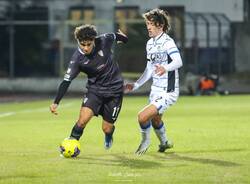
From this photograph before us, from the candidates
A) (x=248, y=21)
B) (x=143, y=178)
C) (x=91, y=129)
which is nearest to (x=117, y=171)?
(x=143, y=178)

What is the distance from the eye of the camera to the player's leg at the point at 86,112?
12.0 meters

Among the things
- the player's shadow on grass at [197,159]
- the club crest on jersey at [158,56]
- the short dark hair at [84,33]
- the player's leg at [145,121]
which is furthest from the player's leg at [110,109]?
the short dark hair at [84,33]

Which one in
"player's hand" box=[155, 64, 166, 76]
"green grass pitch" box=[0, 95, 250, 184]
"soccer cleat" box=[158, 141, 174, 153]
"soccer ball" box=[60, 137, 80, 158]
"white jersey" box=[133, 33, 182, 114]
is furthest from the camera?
"soccer cleat" box=[158, 141, 174, 153]

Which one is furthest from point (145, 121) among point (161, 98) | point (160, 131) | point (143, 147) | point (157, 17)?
point (157, 17)

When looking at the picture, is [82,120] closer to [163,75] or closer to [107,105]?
[107,105]

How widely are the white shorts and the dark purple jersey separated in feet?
1.84

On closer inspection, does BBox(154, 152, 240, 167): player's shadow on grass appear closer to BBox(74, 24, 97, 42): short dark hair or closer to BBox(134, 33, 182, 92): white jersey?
BBox(134, 33, 182, 92): white jersey

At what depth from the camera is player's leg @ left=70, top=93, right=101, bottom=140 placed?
12.0 metres

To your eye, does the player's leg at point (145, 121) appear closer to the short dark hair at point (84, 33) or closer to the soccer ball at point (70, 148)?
the soccer ball at point (70, 148)

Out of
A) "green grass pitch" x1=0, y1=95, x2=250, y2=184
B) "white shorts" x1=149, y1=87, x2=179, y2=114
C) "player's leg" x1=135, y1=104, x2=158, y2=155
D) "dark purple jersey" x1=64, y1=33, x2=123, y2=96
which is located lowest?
"green grass pitch" x1=0, y1=95, x2=250, y2=184

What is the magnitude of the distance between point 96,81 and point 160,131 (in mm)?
1253

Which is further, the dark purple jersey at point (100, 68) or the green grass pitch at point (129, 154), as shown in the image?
the dark purple jersey at point (100, 68)

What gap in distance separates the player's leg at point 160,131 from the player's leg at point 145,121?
0.62ft

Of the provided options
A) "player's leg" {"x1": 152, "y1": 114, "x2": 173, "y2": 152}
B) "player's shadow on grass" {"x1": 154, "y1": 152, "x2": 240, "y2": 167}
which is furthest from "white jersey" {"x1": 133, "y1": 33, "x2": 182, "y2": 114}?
"player's shadow on grass" {"x1": 154, "y1": 152, "x2": 240, "y2": 167}
